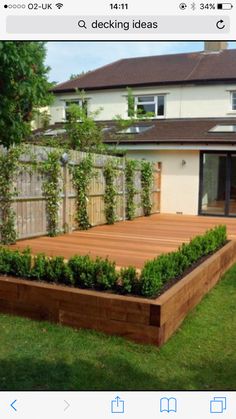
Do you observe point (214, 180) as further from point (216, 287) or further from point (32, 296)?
point (32, 296)

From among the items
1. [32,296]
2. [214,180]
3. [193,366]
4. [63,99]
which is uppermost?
[63,99]

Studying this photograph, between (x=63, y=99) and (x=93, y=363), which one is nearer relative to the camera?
(x=93, y=363)

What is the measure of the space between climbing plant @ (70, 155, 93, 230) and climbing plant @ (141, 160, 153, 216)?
3774 millimetres

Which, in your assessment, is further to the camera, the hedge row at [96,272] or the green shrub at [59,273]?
the green shrub at [59,273]

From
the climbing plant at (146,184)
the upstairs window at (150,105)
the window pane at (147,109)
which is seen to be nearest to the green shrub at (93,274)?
the climbing plant at (146,184)

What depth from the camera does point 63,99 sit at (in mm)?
Result: 21344

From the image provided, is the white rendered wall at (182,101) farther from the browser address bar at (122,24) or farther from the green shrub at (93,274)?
the browser address bar at (122,24)

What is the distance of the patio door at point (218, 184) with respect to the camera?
47.7 ft

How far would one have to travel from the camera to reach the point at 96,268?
15.1ft

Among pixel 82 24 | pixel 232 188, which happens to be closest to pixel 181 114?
pixel 232 188

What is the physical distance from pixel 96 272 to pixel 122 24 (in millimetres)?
2843

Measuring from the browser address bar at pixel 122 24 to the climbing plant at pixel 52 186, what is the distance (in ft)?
20.1

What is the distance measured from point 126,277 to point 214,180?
1132 centimetres

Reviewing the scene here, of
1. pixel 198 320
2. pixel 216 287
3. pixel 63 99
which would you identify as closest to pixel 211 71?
pixel 63 99
